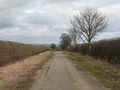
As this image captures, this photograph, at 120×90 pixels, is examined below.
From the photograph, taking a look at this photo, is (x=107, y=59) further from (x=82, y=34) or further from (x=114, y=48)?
(x=82, y=34)

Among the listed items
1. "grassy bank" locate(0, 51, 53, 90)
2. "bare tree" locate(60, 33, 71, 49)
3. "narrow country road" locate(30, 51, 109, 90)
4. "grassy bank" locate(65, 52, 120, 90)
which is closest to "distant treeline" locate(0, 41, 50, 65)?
"grassy bank" locate(0, 51, 53, 90)

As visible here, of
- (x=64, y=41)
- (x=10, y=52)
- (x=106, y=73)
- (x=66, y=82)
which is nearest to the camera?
(x=66, y=82)

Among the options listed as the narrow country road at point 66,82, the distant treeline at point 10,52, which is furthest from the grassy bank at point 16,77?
the distant treeline at point 10,52

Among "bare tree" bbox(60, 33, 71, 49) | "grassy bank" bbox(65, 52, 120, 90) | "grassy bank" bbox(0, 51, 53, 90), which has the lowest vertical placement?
"grassy bank" bbox(65, 52, 120, 90)

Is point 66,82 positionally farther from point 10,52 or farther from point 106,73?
point 10,52

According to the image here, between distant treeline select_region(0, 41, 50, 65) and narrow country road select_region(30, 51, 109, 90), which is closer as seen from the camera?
narrow country road select_region(30, 51, 109, 90)

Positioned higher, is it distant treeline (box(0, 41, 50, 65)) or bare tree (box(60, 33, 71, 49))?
bare tree (box(60, 33, 71, 49))

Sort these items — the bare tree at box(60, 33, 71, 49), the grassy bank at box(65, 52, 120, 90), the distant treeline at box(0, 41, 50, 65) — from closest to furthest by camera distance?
the grassy bank at box(65, 52, 120, 90) < the distant treeline at box(0, 41, 50, 65) < the bare tree at box(60, 33, 71, 49)

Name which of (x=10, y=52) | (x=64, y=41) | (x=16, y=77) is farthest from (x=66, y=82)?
(x=64, y=41)

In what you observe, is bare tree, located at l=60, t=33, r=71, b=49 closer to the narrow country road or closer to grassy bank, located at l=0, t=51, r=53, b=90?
grassy bank, located at l=0, t=51, r=53, b=90

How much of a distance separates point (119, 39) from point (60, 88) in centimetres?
1175

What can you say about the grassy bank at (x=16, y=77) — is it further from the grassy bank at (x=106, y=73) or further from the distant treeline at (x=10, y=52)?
the distant treeline at (x=10, y=52)

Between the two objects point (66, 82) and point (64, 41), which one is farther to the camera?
point (64, 41)

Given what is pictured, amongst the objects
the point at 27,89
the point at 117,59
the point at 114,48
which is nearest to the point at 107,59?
the point at 114,48
